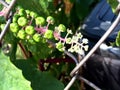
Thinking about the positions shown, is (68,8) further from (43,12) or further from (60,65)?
(43,12)

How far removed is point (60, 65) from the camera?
1.32 m

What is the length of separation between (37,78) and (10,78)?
0.23 m

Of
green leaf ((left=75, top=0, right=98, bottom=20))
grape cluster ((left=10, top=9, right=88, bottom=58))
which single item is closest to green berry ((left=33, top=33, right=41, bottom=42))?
grape cluster ((left=10, top=9, right=88, bottom=58))

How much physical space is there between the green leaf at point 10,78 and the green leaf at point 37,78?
0.68ft

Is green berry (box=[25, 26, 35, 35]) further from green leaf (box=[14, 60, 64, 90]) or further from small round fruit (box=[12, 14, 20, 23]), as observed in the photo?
green leaf (box=[14, 60, 64, 90])

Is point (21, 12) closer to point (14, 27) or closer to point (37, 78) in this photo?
point (14, 27)

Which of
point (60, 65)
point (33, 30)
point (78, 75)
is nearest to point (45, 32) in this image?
point (33, 30)

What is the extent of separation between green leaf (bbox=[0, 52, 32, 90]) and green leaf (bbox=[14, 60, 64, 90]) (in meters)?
0.21

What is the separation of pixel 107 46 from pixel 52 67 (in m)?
0.44

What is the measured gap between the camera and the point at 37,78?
0.94 metres

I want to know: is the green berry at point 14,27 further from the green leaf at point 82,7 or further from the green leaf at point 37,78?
the green leaf at point 82,7

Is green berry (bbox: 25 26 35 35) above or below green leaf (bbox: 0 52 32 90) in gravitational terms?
above

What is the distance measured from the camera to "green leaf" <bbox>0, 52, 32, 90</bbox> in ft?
2.32

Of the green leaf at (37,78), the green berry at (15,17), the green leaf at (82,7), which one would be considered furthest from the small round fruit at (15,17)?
the green leaf at (82,7)
